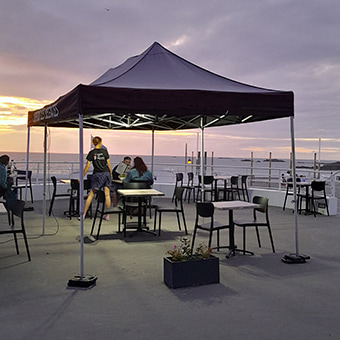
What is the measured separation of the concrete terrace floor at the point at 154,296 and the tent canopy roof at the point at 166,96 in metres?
1.74

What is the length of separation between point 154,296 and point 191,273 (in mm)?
470

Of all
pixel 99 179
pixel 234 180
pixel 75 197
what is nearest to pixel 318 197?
pixel 234 180

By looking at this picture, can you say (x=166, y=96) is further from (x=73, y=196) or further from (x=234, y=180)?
(x=234, y=180)

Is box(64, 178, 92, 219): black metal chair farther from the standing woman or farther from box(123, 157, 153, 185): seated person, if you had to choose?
box(123, 157, 153, 185): seated person

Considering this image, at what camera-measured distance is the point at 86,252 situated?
493 centimetres

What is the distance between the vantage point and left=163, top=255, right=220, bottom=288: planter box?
3570mm

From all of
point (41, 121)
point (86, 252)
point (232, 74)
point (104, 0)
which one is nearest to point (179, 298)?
point (86, 252)

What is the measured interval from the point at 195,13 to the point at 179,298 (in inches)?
274

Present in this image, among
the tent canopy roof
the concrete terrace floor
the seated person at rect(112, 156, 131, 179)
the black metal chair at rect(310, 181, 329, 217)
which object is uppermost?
the tent canopy roof

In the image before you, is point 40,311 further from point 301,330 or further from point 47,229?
point 47,229

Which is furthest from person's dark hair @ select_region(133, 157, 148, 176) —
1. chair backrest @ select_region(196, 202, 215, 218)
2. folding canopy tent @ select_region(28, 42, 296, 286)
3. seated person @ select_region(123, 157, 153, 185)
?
chair backrest @ select_region(196, 202, 215, 218)

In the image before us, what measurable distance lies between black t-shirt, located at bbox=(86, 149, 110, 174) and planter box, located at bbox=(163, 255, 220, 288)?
3209 mm

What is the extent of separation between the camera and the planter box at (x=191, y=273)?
357 cm

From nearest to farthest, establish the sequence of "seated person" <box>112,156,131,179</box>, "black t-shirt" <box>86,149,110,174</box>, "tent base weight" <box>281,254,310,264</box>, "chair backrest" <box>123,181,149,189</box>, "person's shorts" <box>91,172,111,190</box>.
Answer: "tent base weight" <box>281,254,310,264</box> < "black t-shirt" <box>86,149,110,174</box> < "person's shorts" <box>91,172,111,190</box> < "chair backrest" <box>123,181,149,189</box> < "seated person" <box>112,156,131,179</box>
